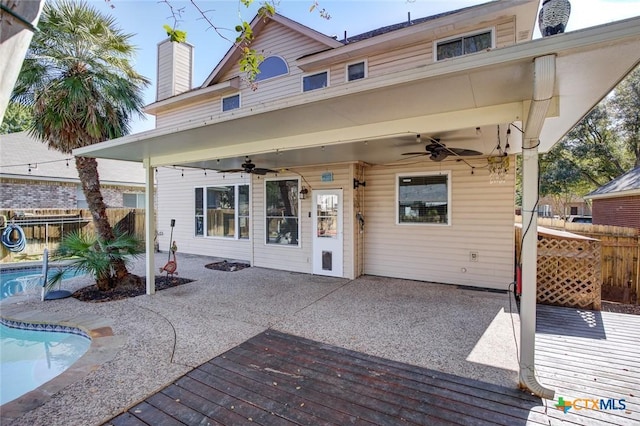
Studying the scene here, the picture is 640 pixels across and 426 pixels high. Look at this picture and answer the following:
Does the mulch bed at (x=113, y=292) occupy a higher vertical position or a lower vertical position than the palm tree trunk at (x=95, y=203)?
lower

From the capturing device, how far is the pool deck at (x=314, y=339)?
2.55m

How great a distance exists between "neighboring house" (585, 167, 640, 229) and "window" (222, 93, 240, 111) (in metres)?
12.3

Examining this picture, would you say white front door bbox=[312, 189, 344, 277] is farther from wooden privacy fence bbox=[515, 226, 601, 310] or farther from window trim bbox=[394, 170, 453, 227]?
wooden privacy fence bbox=[515, 226, 601, 310]

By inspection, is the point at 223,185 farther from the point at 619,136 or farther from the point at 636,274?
the point at 619,136

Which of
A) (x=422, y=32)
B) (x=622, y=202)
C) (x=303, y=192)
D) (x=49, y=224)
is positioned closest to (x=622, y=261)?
(x=622, y=202)

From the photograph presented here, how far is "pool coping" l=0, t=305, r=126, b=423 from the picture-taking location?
2.46m

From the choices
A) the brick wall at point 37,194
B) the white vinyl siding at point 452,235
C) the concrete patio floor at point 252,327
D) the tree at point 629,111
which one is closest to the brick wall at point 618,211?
the tree at point 629,111

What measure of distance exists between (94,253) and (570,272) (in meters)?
8.56

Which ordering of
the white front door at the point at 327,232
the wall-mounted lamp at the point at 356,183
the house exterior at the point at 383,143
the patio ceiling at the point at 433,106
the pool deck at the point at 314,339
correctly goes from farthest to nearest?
the white front door at the point at 327,232 < the wall-mounted lamp at the point at 356,183 < the pool deck at the point at 314,339 < the house exterior at the point at 383,143 < the patio ceiling at the point at 433,106

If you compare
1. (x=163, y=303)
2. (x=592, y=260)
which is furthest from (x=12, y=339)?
(x=592, y=260)

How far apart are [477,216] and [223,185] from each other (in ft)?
23.5

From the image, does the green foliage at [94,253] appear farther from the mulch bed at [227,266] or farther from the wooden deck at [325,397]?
the wooden deck at [325,397]

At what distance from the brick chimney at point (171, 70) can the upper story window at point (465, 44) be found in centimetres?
900

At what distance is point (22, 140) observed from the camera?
515 inches
